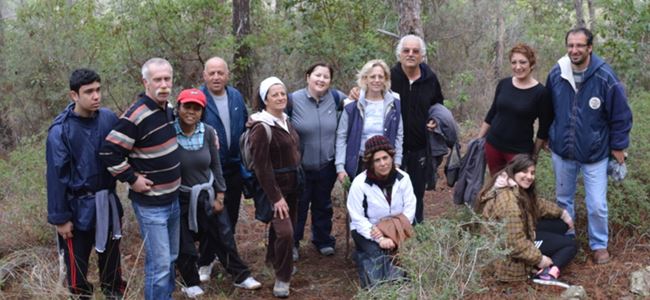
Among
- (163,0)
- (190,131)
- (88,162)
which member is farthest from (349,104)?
(163,0)

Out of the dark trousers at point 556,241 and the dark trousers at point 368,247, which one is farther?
the dark trousers at point 556,241

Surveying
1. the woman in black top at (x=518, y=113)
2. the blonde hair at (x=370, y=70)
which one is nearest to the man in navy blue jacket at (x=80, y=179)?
the blonde hair at (x=370, y=70)

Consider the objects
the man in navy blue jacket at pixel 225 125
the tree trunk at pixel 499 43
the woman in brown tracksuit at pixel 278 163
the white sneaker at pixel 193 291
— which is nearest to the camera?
the woman in brown tracksuit at pixel 278 163

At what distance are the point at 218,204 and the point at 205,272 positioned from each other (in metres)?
0.88

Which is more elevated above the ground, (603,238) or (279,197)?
(279,197)

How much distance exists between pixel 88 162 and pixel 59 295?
111 cm

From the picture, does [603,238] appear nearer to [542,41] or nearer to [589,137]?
[589,137]

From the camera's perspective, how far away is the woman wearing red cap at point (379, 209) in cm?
502

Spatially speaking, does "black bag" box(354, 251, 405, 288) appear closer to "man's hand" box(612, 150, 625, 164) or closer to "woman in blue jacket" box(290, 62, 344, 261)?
"woman in blue jacket" box(290, 62, 344, 261)

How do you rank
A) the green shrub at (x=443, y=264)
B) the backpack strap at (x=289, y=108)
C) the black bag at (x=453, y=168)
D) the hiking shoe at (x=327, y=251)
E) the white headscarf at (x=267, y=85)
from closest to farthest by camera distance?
the green shrub at (x=443, y=264) < the white headscarf at (x=267, y=85) < the backpack strap at (x=289, y=108) < the black bag at (x=453, y=168) < the hiking shoe at (x=327, y=251)

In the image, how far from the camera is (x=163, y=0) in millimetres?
11117

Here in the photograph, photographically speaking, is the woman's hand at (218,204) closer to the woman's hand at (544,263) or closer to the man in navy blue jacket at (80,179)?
the man in navy blue jacket at (80,179)

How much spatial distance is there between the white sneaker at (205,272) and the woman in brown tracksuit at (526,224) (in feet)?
8.04

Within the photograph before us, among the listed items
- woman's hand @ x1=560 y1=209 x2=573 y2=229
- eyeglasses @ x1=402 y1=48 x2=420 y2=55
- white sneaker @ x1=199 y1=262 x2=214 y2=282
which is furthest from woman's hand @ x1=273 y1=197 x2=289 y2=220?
woman's hand @ x1=560 y1=209 x2=573 y2=229
